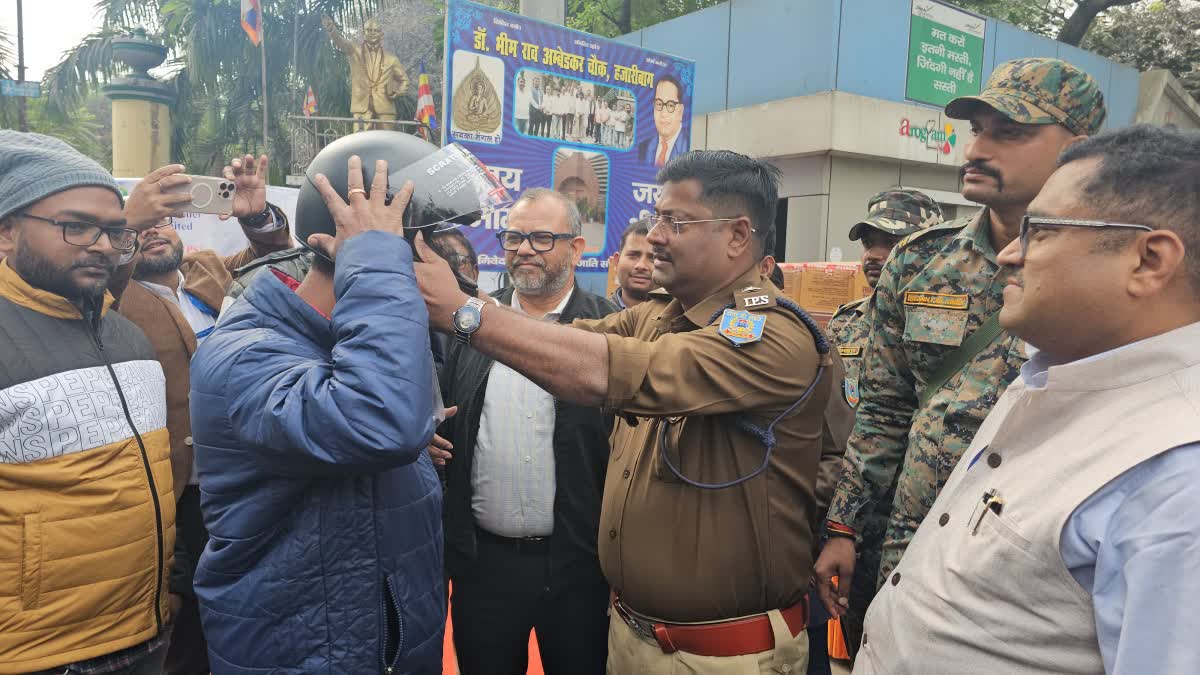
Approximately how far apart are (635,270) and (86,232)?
276cm

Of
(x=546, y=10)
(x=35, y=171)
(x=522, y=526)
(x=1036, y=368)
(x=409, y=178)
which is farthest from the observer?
(x=546, y=10)

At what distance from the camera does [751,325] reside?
197 centimetres

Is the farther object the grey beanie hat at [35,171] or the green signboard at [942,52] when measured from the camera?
the green signboard at [942,52]

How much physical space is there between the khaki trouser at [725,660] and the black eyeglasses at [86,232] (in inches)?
81.5

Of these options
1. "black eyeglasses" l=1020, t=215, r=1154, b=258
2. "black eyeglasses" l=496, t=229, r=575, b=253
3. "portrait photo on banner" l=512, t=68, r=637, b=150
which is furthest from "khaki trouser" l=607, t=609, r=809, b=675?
"portrait photo on banner" l=512, t=68, r=637, b=150

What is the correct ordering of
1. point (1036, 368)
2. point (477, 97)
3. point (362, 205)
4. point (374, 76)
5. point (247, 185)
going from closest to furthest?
1. point (1036, 368)
2. point (362, 205)
3. point (247, 185)
4. point (477, 97)
5. point (374, 76)

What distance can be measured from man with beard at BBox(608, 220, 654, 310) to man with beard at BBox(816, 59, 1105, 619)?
196 cm

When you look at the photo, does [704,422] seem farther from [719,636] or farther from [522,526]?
[522,526]

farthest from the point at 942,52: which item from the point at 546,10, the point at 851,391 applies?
the point at 851,391

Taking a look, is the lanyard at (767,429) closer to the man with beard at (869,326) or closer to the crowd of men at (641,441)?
the crowd of men at (641,441)

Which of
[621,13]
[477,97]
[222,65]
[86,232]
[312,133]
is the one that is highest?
[621,13]

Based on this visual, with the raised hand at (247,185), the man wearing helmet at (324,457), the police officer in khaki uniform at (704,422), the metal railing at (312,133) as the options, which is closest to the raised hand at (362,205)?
the man wearing helmet at (324,457)

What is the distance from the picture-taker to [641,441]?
227 cm

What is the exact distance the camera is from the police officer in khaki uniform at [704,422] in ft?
5.95
